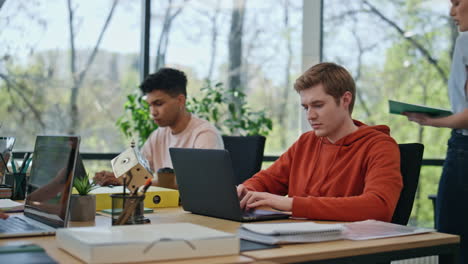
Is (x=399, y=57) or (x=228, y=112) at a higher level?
(x=399, y=57)

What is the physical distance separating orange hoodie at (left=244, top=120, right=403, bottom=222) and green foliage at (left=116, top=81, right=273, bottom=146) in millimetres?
1882

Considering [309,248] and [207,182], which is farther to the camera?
[207,182]

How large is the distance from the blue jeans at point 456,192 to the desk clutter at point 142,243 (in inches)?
61.2

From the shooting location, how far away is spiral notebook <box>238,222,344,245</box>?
4.62 ft

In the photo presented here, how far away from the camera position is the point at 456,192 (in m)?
2.56

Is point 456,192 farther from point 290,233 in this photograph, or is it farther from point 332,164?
point 290,233

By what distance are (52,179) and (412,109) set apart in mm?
1429

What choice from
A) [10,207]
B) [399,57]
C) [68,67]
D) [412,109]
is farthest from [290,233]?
[399,57]

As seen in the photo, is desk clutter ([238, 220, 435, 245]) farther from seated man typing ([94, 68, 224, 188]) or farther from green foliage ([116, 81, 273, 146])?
green foliage ([116, 81, 273, 146])

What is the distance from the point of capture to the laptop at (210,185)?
1770 mm

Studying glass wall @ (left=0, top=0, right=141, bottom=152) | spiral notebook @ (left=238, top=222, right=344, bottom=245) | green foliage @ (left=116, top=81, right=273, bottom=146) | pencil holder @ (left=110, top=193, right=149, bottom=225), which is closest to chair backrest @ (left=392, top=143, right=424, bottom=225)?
spiral notebook @ (left=238, top=222, right=344, bottom=245)

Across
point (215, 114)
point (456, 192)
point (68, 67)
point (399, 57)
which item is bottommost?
point (456, 192)

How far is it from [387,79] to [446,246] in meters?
3.14

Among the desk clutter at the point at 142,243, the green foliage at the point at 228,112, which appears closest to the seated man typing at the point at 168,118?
the green foliage at the point at 228,112
